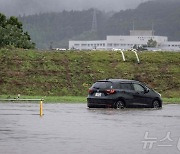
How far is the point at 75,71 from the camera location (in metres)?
52.7

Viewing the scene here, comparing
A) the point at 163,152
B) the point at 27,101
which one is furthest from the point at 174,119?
the point at 27,101

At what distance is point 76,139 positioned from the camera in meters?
16.7

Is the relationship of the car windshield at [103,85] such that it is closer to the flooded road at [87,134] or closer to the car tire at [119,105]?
the car tire at [119,105]

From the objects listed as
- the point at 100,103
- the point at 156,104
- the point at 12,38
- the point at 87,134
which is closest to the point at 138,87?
the point at 156,104

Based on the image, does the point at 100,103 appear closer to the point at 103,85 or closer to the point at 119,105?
the point at 119,105

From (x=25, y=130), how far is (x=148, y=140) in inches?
161

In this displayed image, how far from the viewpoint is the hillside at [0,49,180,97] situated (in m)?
48.8

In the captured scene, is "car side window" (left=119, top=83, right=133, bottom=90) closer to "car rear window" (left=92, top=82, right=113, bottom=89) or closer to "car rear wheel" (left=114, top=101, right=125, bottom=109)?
"car rear window" (left=92, top=82, right=113, bottom=89)

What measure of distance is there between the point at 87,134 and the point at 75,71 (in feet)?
114

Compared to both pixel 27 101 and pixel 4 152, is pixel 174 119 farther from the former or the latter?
pixel 27 101

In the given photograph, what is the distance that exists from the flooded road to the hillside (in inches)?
921

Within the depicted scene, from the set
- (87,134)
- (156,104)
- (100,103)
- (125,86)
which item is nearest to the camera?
(87,134)

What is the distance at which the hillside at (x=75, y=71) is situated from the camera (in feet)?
160

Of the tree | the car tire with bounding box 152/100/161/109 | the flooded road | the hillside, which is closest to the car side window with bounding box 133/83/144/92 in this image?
the car tire with bounding box 152/100/161/109
